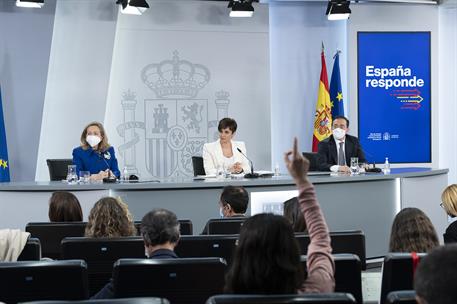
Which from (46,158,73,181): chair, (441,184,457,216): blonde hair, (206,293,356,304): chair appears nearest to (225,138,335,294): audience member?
(206,293,356,304): chair

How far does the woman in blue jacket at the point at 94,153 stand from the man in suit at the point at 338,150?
2.11 meters

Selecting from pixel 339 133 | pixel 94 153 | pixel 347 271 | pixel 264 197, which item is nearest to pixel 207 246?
pixel 347 271

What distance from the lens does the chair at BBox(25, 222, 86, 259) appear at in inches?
181

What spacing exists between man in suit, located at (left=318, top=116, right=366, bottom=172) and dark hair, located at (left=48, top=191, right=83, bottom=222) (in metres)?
3.42

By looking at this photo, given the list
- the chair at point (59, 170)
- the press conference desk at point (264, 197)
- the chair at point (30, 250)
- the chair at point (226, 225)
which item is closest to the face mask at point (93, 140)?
the chair at point (59, 170)

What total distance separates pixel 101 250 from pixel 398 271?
1.57 m

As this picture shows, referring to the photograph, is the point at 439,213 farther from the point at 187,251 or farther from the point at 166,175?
the point at 187,251

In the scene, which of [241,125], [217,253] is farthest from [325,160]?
[217,253]

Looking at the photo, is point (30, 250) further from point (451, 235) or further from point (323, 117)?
point (323, 117)

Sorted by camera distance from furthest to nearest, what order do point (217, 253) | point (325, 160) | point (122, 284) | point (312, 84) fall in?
point (312, 84), point (325, 160), point (217, 253), point (122, 284)

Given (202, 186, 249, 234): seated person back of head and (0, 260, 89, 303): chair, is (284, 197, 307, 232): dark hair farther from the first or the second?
(0, 260, 89, 303): chair

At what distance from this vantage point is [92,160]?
7141mm

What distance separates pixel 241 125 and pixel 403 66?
8.15ft

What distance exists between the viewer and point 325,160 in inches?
303
